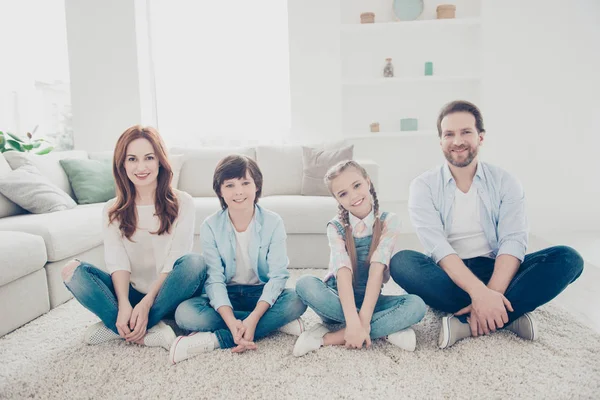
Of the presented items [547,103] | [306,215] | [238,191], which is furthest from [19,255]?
[547,103]

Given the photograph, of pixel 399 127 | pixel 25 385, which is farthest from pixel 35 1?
pixel 25 385

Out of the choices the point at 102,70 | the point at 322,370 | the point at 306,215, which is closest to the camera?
the point at 322,370

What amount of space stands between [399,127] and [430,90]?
42cm

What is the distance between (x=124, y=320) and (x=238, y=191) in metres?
0.60

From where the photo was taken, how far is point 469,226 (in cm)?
180

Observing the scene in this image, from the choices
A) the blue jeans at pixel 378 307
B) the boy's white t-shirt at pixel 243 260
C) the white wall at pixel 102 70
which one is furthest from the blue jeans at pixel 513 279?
the white wall at pixel 102 70

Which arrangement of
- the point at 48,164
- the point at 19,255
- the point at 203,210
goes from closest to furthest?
the point at 19,255, the point at 203,210, the point at 48,164

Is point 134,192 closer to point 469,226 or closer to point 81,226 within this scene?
point 81,226

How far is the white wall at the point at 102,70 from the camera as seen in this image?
4.30 m

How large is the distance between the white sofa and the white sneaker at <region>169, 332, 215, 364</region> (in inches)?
31.7

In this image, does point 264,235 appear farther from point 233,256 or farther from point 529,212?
point 529,212

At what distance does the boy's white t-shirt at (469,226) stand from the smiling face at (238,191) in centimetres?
80

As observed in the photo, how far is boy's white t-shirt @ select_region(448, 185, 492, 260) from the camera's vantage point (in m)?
1.80

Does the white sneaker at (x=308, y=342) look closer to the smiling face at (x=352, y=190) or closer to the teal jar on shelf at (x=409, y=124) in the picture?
the smiling face at (x=352, y=190)
